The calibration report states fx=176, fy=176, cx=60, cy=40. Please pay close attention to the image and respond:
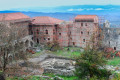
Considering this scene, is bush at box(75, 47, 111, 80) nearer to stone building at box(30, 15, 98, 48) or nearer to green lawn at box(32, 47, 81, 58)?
green lawn at box(32, 47, 81, 58)

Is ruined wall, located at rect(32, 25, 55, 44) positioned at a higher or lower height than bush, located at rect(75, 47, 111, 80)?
higher

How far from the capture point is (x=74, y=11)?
218 ft

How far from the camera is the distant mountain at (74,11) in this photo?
57.2m

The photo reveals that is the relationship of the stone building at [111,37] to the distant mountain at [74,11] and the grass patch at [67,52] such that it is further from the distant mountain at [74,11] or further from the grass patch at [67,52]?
the distant mountain at [74,11]

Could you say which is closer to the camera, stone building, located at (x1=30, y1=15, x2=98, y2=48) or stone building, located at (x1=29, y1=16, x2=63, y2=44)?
stone building, located at (x1=30, y1=15, x2=98, y2=48)

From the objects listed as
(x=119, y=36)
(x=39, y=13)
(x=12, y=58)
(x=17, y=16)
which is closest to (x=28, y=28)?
(x=17, y=16)

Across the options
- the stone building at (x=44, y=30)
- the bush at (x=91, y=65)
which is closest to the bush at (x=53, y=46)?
the stone building at (x=44, y=30)

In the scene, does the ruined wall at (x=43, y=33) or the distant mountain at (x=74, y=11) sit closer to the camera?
the ruined wall at (x=43, y=33)

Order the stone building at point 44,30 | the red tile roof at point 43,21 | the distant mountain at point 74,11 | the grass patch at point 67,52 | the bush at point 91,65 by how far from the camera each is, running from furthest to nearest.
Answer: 1. the distant mountain at point 74,11
2. the stone building at point 44,30
3. the red tile roof at point 43,21
4. the grass patch at point 67,52
5. the bush at point 91,65

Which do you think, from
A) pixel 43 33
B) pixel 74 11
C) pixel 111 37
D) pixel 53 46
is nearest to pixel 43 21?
pixel 43 33

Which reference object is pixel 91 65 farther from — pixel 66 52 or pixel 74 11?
pixel 74 11

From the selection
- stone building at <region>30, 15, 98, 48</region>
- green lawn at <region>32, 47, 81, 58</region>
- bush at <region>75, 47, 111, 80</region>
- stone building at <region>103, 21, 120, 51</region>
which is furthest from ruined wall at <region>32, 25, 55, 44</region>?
bush at <region>75, 47, 111, 80</region>

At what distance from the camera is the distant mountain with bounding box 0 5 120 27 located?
5716 centimetres

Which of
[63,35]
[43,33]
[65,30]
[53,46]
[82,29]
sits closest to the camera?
[53,46]
